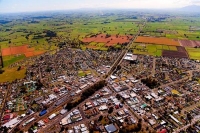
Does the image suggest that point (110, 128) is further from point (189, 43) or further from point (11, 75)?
point (189, 43)

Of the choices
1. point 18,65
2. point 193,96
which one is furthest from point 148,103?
point 18,65

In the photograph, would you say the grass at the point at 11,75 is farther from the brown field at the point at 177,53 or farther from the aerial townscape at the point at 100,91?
the brown field at the point at 177,53

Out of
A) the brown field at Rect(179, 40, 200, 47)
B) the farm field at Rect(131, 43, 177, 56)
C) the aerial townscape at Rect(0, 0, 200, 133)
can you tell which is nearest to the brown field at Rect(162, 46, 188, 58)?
the aerial townscape at Rect(0, 0, 200, 133)

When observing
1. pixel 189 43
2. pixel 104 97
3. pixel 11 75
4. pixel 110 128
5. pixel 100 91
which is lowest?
pixel 110 128

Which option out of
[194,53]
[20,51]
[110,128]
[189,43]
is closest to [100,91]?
[110,128]

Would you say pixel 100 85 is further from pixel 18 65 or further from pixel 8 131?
pixel 18 65

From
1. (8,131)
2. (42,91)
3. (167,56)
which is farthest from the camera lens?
(167,56)

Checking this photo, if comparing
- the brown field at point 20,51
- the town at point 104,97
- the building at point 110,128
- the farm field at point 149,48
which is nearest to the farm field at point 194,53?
the farm field at point 149,48

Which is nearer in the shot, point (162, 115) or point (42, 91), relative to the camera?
point (162, 115)
